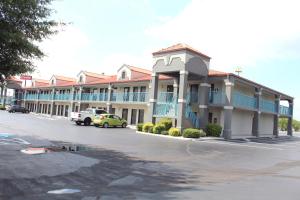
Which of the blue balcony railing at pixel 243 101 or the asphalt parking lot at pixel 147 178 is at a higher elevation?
the blue balcony railing at pixel 243 101

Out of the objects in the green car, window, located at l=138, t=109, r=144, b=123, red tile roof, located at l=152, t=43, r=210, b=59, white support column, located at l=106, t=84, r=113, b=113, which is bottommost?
the green car

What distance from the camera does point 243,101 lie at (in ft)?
111

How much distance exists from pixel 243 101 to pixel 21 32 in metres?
26.5

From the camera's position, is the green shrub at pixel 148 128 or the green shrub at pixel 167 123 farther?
the green shrub at pixel 148 128

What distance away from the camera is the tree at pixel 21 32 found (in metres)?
10.1

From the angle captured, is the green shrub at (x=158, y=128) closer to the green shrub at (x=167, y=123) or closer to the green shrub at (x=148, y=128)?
the green shrub at (x=167, y=123)

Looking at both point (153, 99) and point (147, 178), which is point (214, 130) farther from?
point (147, 178)

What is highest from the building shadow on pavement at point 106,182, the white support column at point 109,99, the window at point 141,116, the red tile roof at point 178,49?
the red tile roof at point 178,49

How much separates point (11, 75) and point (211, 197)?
785cm

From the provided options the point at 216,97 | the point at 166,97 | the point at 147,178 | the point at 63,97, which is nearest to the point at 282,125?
the point at 166,97

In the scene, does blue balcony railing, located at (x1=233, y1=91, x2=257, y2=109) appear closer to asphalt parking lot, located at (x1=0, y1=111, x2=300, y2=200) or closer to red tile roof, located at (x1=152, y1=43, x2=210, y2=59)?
red tile roof, located at (x1=152, y1=43, x2=210, y2=59)

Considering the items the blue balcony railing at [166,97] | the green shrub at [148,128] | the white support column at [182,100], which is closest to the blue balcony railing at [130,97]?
the blue balcony railing at [166,97]

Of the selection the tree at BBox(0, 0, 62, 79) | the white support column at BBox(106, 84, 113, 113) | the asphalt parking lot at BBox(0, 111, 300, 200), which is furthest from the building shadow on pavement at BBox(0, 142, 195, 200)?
the white support column at BBox(106, 84, 113, 113)

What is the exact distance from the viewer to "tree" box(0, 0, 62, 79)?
10133 millimetres
